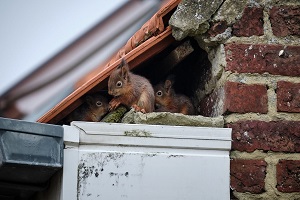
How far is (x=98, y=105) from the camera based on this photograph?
10.5 feet

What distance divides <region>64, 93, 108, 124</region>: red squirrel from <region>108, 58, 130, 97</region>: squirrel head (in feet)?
0.31

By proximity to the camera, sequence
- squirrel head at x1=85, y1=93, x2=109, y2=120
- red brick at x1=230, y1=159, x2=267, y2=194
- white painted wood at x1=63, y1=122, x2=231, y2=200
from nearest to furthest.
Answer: white painted wood at x1=63, y1=122, x2=231, y2=200
red brick at x1=230, y1=159, x2=267, y2=194
squirrel head at x1=85, y1=93, x2=109, y2=120

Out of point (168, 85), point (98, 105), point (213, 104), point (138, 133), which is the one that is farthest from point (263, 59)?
point (98, 105)

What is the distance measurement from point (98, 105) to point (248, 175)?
2.94 feet

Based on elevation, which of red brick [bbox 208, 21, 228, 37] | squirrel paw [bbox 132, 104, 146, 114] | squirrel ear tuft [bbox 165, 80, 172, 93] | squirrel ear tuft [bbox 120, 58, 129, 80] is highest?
red brick [bbox 208, 21, 228, 37]

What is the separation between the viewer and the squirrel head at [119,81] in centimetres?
301

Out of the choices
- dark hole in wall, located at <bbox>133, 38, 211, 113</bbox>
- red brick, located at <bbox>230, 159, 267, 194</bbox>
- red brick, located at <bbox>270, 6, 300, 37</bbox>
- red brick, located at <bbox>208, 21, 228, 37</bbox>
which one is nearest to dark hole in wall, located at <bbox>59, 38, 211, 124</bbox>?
dark hole in wall, located at <bbox>133, 38, 211, 113</bbox>

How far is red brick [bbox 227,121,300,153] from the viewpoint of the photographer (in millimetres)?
2674

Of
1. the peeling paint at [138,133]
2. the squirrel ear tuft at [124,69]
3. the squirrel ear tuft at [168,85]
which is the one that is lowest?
the peeling paint at [138,133]

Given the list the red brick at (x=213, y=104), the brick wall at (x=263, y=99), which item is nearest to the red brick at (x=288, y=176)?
the brick wall at (x=263, y=99)

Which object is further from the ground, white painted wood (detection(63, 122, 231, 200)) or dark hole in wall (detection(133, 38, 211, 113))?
dark hole in wall (detection(133, 38, 211, 113))

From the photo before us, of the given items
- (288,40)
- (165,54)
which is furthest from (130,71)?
(288,40)

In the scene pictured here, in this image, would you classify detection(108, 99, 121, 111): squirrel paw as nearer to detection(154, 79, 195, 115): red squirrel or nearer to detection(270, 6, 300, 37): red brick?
detection(154, 79, 195, 115): red squirrel

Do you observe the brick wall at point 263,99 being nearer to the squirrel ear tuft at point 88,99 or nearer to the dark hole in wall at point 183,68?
the dark hole in wall at point 183,68
